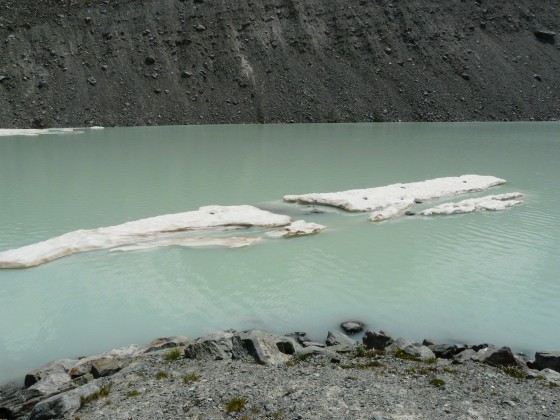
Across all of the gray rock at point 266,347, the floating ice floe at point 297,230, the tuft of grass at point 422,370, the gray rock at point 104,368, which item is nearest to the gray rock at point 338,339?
the gray rock at point 266,347

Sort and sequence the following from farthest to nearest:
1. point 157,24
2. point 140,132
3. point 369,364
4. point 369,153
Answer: point 157,24
point 140,132
point 369,153
point 369,364

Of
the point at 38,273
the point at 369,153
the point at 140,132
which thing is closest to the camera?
the point at 38,273

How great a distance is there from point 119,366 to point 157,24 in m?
57.7

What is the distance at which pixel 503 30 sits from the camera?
65438 mm

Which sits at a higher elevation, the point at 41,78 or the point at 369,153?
the point at 41,78

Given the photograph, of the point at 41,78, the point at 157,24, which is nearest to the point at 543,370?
the point at 41,78

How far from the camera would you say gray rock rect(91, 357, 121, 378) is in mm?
7582

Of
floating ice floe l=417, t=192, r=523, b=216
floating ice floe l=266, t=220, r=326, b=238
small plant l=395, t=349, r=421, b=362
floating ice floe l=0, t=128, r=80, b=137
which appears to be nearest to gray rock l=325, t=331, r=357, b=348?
small plant l=395, t=349, r=421, b=362

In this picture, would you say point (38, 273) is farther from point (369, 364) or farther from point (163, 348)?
point (369, 364)

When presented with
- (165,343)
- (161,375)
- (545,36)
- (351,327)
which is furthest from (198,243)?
(545,36)

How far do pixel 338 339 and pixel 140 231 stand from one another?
7.95m

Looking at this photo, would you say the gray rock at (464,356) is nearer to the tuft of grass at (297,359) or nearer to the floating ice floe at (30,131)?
the tuft of grass at (297,359)

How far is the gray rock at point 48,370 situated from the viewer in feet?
25.1

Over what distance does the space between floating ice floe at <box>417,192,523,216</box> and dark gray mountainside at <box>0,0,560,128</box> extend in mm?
36252
